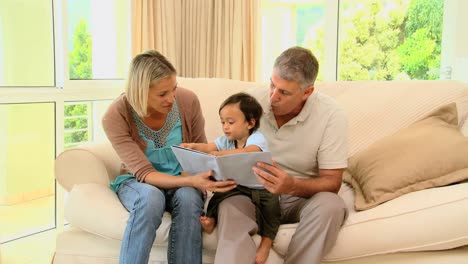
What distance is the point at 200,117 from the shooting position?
2.07 m

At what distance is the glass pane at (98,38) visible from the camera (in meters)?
3.29

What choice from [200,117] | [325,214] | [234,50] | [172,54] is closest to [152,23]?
[172,54]

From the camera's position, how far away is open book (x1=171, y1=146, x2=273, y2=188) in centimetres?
156

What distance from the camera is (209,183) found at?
1708mm

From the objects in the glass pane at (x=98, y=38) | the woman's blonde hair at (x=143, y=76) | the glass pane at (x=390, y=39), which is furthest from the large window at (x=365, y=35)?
the woman's blonde hair at (x=143, y=76)

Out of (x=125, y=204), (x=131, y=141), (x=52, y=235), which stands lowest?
(x=52, y=235)

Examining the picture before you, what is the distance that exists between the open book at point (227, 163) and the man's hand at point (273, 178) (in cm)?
2

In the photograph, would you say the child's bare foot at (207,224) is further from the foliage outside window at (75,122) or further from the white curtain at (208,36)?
the white curtain at (208,36)

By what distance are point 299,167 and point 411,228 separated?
1.55 ft

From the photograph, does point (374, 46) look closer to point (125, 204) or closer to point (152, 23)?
point (152, 23)

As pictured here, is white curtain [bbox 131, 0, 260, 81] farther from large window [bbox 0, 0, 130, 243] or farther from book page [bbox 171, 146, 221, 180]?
book page [bbox 171, 146, 221, 180]

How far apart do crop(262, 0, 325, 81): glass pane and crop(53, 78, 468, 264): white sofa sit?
1461mm

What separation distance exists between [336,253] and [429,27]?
2174 millimetres

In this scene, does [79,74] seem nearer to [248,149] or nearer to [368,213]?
[248,149]
